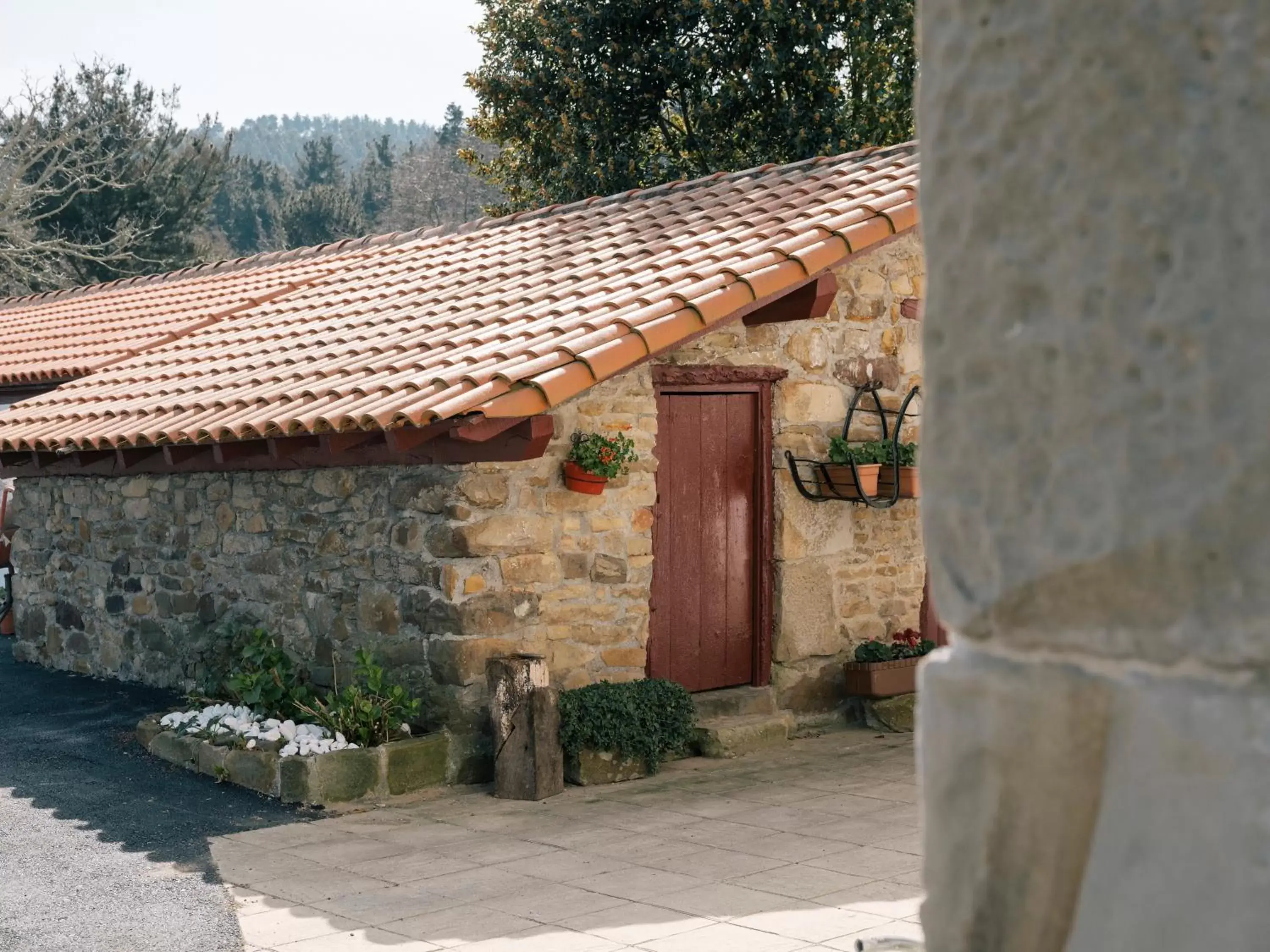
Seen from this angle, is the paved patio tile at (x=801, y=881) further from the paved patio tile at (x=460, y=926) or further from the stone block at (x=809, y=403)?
the stone block at (x=809, y=403)

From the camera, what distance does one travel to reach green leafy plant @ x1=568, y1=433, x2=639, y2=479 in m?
7.64

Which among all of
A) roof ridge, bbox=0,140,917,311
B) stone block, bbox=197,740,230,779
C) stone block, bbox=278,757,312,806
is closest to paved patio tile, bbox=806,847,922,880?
stone block, bbox=278,757,312,806

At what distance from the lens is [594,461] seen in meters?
7.64

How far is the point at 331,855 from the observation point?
6.41m

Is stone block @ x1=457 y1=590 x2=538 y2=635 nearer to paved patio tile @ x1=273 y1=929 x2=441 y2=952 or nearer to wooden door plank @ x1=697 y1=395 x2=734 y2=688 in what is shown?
wooden door plank @ x1=697 y1=395 x2=734 y2=688

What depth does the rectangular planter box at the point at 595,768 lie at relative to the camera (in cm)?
769

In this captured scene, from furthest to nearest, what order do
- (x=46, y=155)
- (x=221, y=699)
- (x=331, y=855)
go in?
(x=46, y=155) < (x=221, y=699) < (x=331, y=855)

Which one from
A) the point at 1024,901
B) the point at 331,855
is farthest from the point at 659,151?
the point at 1024,901

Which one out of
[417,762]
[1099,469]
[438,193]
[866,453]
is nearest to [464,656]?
[417,762]

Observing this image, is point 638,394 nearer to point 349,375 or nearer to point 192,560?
point 349,375

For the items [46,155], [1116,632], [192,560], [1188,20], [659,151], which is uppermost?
[46,155]

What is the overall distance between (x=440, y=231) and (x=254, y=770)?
21.9ft

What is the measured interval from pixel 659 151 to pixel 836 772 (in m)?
12.9

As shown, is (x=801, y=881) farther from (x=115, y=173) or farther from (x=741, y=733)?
(x=115, y=173)
